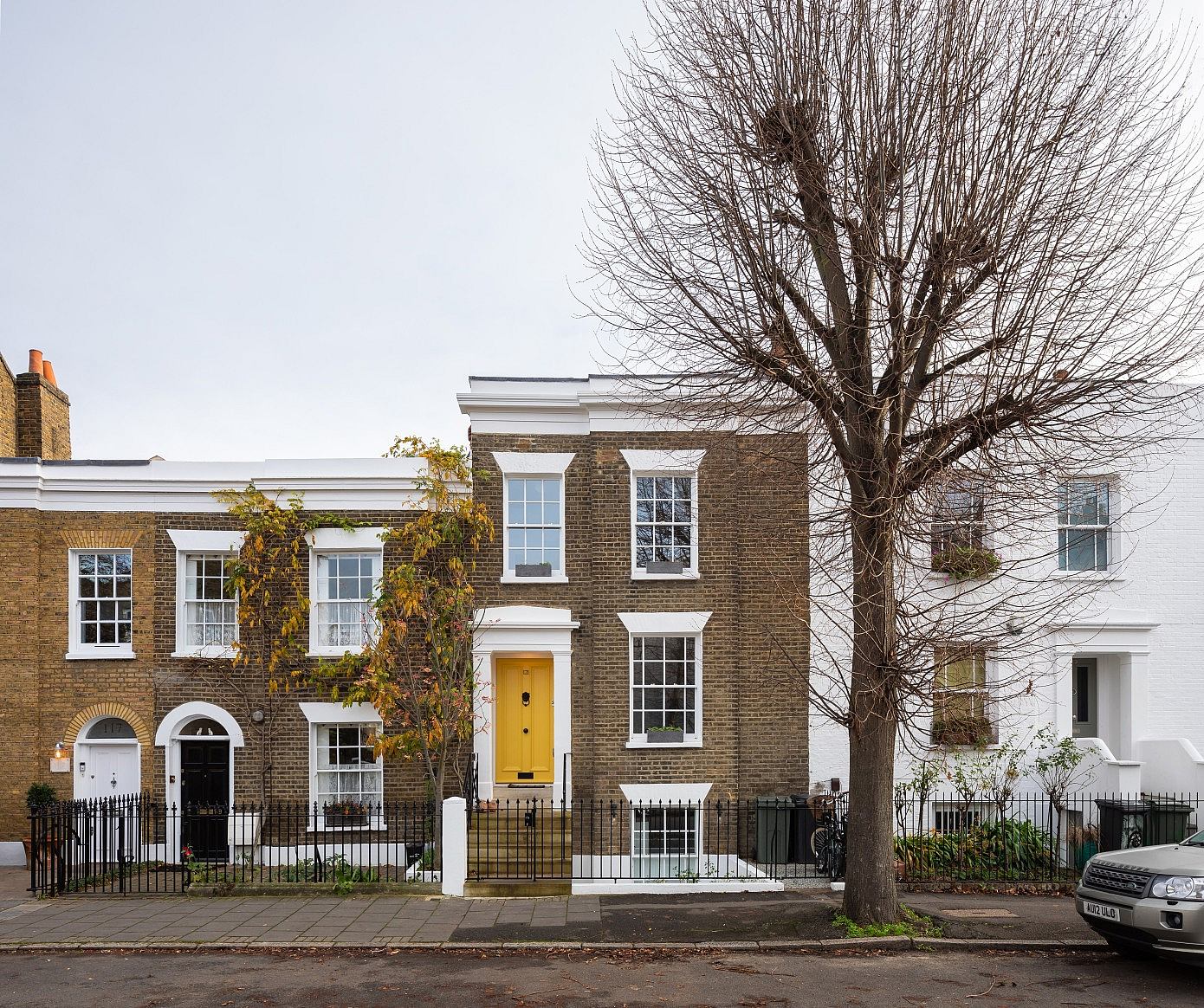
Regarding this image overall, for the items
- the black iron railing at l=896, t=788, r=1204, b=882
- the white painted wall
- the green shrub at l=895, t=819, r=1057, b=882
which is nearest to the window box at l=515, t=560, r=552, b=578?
the white painted wall

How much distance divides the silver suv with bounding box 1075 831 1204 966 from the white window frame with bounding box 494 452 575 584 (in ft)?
30.1

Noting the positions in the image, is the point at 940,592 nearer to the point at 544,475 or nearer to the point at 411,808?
the point at 544,475

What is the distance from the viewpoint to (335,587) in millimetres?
16812

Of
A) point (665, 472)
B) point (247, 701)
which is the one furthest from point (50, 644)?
point (665, 472)

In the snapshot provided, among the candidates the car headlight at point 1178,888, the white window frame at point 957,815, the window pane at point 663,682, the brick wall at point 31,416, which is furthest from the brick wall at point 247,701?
the car headlight at point 1178,888

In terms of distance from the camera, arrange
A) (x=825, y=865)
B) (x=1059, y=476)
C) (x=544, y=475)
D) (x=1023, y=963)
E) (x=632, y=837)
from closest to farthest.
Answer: (x=1023, y=963) < (x=1059, y=476) < (x=825, y=865) < (x=632, y=837) < (x=544, y=475)

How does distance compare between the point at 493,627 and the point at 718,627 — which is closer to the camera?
the point at 718,627

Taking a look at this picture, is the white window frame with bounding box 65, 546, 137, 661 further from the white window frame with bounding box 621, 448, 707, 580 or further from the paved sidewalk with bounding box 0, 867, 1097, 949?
the white window frame with bounding box 621, 448, 707, 580

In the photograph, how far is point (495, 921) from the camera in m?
11.8

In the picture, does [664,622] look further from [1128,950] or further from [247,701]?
[1128,950]

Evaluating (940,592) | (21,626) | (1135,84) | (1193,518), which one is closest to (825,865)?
(940,592)

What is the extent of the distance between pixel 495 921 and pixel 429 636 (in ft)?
17.2

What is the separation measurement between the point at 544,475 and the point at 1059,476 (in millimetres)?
8416

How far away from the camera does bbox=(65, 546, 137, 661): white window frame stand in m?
16.7
